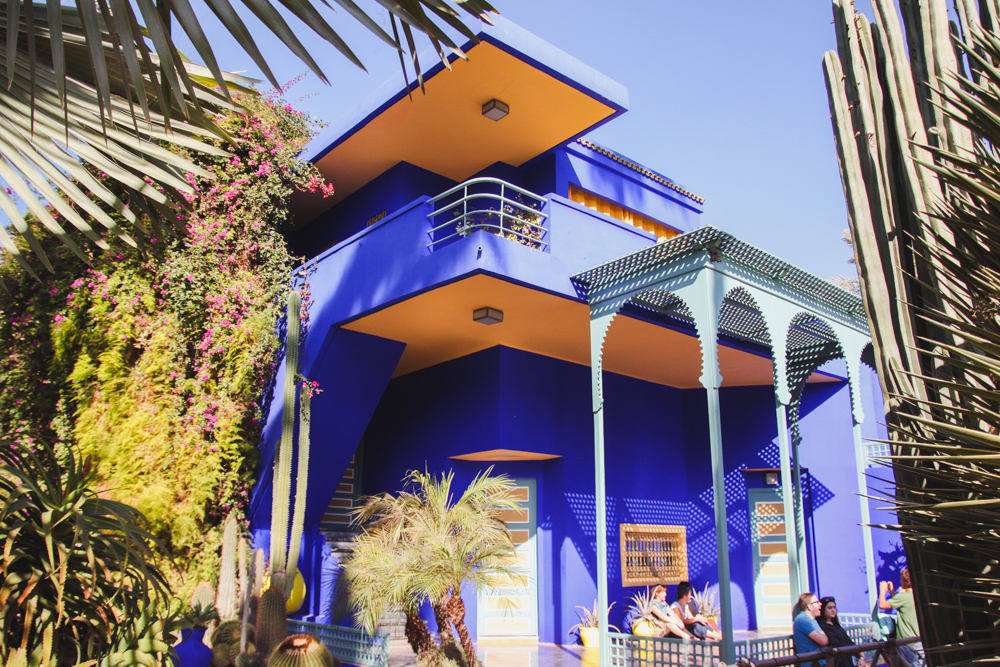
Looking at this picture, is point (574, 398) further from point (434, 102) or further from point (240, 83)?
point (240, 83)

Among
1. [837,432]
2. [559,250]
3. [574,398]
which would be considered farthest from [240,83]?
[837,432]

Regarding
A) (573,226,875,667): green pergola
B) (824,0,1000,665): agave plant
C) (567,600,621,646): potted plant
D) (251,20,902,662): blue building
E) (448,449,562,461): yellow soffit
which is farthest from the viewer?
(448,449,562,461): yellow soffit

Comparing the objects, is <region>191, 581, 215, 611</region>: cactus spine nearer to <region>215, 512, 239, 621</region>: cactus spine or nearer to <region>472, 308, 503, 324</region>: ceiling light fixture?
<region>215, 512, 239, 621</region>: cactus spine

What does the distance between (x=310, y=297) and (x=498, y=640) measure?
5.50 metres

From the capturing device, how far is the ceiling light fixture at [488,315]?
9.08 metres

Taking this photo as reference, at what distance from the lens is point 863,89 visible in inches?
96.6

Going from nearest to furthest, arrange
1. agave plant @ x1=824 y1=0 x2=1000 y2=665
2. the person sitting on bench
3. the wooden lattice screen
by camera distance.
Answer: agave plant @ x1=824 y1=0 x2=1000 y2=665
the person sitting on bench
the wooden lattice screen

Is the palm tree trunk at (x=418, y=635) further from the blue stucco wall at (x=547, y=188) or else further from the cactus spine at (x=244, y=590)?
the blue stucco wall at (x=547, y=188)

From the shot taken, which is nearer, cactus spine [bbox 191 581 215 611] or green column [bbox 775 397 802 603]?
green column [bbox 775 397 802 603]

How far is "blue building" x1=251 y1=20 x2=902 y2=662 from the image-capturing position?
842cm

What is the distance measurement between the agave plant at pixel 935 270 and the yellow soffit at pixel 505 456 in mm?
8038

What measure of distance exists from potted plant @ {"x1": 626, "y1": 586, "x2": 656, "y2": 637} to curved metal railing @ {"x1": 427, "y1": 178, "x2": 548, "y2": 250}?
16.3ft

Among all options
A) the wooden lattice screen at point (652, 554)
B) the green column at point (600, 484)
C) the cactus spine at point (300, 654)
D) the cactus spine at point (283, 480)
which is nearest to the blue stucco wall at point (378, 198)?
the cactus spine at point (283, 480)

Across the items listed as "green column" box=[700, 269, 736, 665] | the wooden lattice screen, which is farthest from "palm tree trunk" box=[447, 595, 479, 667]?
the wooden lattice screen
